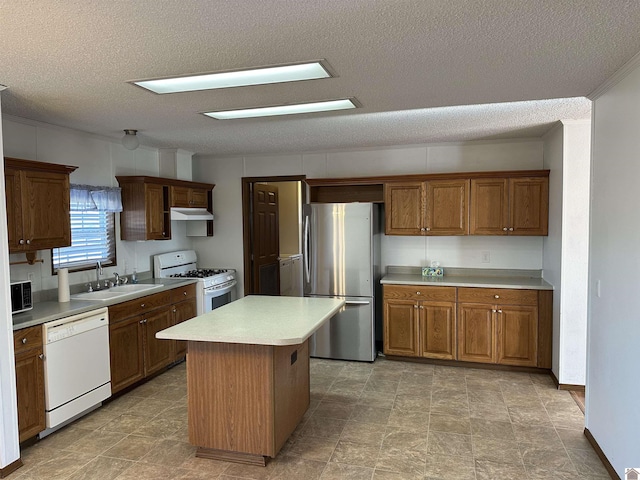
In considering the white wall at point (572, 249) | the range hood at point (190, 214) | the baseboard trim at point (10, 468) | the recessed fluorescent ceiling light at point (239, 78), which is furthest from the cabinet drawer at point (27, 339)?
the white wall at point (572, 249)

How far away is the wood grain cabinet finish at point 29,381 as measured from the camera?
2895 millimetres

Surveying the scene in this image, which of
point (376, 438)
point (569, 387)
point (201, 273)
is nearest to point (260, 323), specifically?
point (376, 438)

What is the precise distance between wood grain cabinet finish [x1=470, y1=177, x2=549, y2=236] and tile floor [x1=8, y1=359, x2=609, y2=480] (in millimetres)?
1466

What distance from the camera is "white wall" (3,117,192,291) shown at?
352cm

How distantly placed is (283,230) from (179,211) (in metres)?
2.85

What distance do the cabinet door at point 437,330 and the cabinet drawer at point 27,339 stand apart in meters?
3.37

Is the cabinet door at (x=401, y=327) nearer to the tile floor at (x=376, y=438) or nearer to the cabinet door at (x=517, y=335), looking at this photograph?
the tile floor at (x=376, y=438)

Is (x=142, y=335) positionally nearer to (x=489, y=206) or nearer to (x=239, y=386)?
(x=239, y=386)

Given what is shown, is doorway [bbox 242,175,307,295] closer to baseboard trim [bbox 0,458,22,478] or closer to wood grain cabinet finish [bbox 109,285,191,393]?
wood grain cabinet finish [bbox 109,285,191,393]

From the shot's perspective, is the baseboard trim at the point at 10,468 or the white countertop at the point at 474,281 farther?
the white countertop at the point at 474,281

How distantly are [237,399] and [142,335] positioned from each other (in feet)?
5.62

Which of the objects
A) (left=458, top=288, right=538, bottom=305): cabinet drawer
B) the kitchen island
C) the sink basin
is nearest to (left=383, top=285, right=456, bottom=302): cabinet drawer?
(left=458, top=288, right=538, bottom=305): cabinet drawer

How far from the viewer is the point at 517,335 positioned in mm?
4332

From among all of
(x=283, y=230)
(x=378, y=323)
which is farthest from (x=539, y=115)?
(x=283, y=230)
